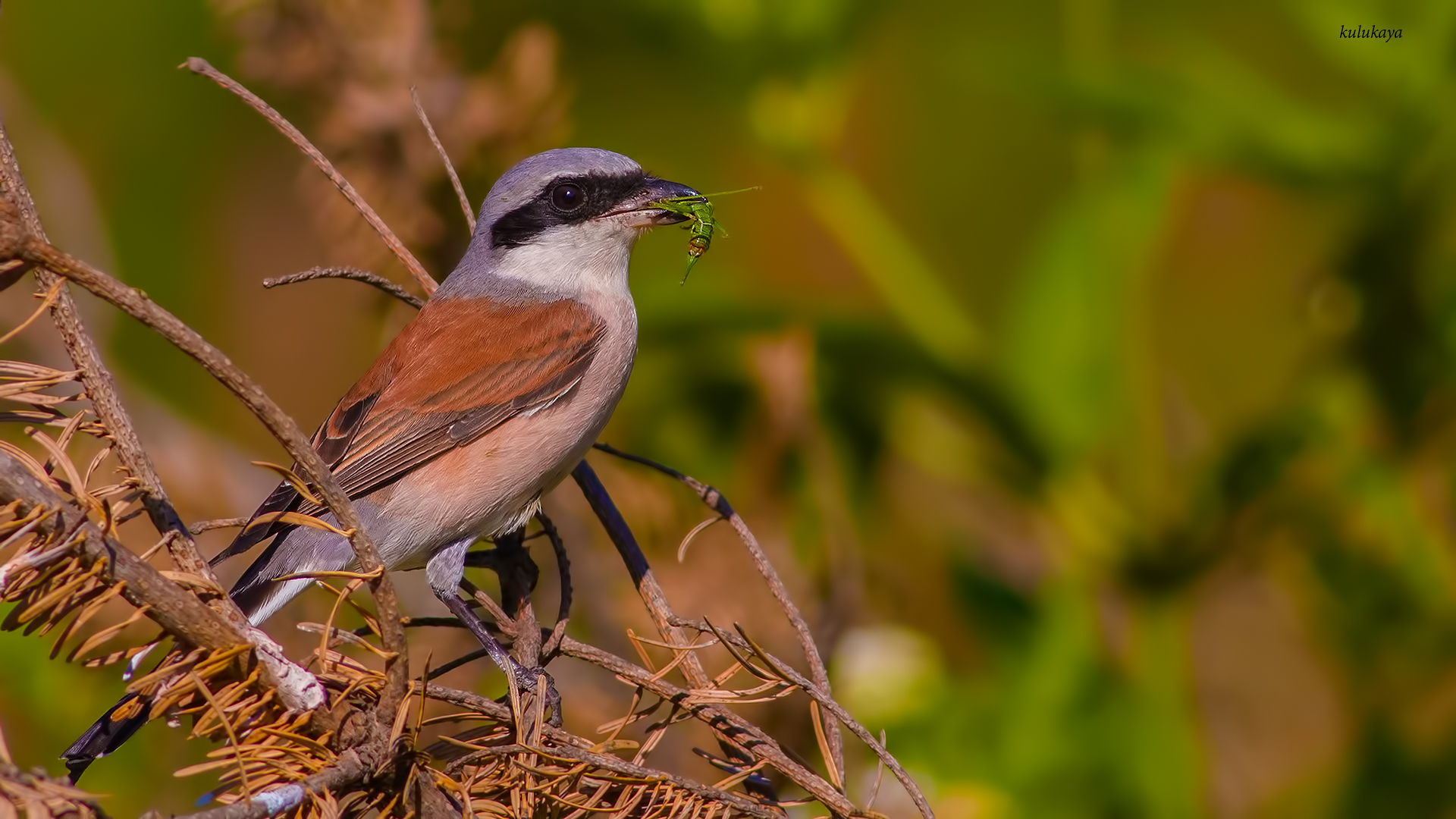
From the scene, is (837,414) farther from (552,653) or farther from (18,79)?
(18,79)

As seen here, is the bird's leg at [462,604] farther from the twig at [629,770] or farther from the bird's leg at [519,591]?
A: the twig at [629,770]

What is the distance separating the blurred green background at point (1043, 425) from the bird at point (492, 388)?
175 mm

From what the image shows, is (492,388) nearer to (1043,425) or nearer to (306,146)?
(306,146)

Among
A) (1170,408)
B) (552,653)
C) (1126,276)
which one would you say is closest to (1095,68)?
(1126,276)

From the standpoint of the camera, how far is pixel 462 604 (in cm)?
214

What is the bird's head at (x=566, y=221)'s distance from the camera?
8.37ft

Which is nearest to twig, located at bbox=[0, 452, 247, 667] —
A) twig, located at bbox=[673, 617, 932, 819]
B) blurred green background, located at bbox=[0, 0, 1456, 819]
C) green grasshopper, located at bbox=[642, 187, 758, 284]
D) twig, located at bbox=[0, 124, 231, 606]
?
twig, located at bbox=[0, 124, 231, 606]

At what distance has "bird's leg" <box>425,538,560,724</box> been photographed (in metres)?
1.64

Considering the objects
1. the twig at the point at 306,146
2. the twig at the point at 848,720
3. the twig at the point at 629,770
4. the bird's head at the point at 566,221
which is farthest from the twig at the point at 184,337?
the bird's head at the point at 566,221

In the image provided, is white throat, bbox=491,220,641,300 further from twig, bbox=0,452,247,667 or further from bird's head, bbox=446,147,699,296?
twig, bbox=0,452,247,667

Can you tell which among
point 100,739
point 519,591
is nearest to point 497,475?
point 519,591

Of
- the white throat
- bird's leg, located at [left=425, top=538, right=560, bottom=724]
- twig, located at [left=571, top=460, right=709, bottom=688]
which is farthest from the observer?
the white throat

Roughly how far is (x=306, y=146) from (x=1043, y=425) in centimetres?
155

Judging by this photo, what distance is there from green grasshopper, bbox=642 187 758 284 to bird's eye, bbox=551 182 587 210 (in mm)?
195
